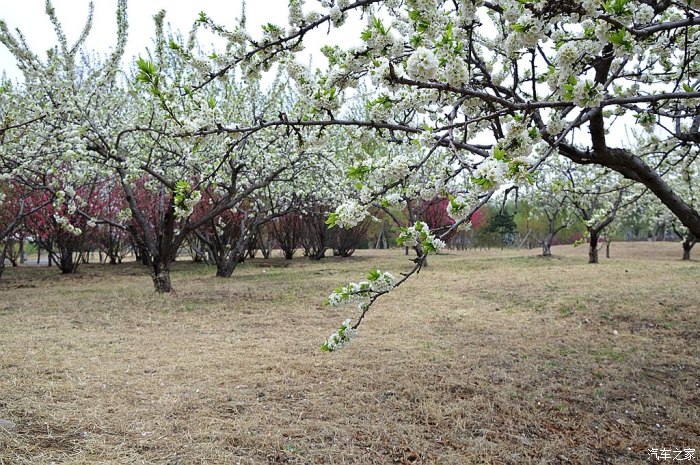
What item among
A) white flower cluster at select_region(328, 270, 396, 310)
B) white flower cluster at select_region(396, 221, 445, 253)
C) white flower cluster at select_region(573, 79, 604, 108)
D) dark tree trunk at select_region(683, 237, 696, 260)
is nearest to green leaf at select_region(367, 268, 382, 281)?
white flower cluster at select_region(328, 270, 396, 310)

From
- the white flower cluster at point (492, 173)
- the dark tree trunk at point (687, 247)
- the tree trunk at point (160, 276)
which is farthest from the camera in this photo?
the dark tree trunk at point (687, 247)

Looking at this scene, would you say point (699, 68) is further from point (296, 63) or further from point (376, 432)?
point (376, 432)

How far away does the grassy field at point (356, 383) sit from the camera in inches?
98.3

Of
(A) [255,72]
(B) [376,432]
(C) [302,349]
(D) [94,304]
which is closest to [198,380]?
(C) [302,349]

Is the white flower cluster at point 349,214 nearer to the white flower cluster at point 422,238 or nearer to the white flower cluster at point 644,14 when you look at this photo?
the white flower cluster at point 422,238

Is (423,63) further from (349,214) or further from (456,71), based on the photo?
(349,214)

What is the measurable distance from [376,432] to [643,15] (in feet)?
9.15

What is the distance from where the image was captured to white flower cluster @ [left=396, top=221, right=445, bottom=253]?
1.95m

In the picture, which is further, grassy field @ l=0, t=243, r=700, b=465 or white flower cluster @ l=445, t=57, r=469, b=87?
grassy field @ l=0, t=243, r=700, b=465

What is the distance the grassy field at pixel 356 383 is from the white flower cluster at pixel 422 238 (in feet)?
3.89

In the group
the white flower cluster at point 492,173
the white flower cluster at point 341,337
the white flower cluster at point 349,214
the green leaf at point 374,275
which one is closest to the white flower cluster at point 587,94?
the white flower cluster at point 492,173

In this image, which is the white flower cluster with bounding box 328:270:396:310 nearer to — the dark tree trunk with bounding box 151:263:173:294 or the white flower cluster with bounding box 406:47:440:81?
the white flower cluster with bounding box 406:47:440:81

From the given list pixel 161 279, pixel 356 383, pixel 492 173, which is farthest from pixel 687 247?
pixel 492 173

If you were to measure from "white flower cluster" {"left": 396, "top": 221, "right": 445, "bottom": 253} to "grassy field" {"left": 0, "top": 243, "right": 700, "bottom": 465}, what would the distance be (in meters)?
1.19
